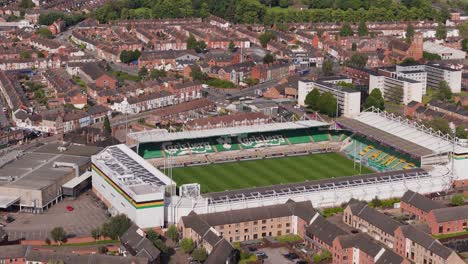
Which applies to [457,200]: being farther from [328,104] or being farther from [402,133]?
[328,104]

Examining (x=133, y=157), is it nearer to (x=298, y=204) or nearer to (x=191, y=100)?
(x=298, y=204)

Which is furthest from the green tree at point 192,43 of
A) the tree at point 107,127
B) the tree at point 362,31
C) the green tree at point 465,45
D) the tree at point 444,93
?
the tree at point 107,127

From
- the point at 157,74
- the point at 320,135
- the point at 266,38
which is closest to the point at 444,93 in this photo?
the point at 320,135

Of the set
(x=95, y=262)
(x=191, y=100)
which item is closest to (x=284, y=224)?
(x=95, y=262)

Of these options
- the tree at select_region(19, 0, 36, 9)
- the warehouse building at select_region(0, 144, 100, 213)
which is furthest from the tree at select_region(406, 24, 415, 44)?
the tree at select_region(19, 0, 36, 9)

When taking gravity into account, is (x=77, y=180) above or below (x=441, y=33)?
below

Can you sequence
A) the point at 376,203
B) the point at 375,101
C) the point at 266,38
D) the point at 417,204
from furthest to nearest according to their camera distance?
the point at 266,38
the point at 375,101
the point at 376,203
the point at 417,204

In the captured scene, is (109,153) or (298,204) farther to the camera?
(109,153)
